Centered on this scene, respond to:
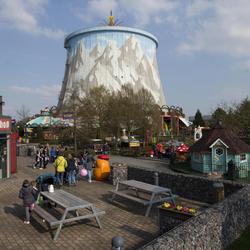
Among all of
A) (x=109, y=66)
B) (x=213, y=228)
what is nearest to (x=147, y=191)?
(x=213, y=228)

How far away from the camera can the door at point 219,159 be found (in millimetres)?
20562

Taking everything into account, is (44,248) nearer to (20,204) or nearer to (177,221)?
(177,221)

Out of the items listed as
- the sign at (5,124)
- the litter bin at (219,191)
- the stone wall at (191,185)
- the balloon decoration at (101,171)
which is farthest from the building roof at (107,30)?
the litter bin at (219,191)

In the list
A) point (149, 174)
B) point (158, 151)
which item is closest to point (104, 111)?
point (158, 151)

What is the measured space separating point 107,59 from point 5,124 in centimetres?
6123

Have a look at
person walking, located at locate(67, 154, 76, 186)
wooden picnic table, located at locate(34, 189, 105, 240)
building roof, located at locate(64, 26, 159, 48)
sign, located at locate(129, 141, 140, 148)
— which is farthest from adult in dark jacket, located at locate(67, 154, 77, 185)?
building roof, located at locate(64, 26, 159, 48)

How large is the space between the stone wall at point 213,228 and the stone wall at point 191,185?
174 centimetres

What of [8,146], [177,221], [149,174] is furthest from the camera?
[8,146]

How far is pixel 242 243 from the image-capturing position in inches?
294

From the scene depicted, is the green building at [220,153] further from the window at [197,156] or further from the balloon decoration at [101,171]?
the balloon decoration at [101,171]

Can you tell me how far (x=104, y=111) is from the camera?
4325 centimetres

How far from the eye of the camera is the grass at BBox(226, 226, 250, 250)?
23.7ft

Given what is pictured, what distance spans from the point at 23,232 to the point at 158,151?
22.4 meters

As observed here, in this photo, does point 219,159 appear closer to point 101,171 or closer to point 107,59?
point 101,171
